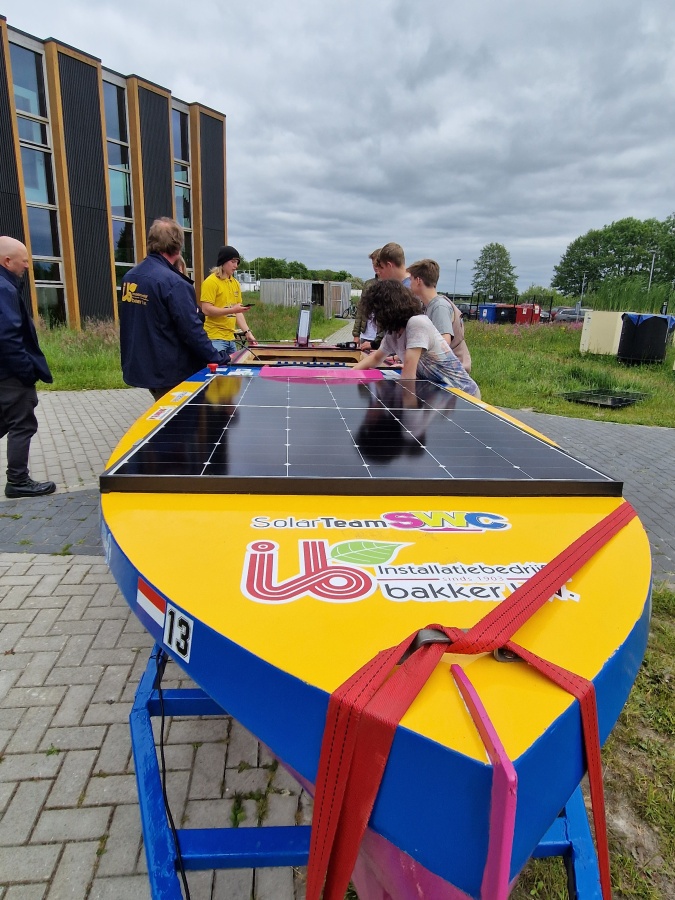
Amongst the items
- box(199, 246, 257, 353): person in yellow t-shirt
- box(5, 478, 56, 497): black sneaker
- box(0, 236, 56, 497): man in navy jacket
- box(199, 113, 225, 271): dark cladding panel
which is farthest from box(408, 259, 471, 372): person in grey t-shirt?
box(199, 113, 225, 271): dark cladding panel

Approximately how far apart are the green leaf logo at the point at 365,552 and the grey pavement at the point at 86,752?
1252 mm

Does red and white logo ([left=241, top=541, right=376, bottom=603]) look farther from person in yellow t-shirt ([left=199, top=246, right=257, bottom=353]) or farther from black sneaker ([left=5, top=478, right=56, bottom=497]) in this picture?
person in yellow t-shirt ([left=199, top=246, right=257, bottom=353])

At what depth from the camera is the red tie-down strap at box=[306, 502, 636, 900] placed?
0.95 metres

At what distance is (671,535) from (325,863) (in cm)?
466

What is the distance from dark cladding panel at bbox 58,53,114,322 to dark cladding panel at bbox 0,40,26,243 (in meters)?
1.79

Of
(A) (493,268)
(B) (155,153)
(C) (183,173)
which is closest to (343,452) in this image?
(B) (155,153)

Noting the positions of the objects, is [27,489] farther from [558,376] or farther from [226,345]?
[558,376]

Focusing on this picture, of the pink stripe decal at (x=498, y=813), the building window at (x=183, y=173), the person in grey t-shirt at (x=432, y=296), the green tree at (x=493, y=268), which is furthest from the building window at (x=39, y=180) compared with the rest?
the green tree at (x=493, y=268)

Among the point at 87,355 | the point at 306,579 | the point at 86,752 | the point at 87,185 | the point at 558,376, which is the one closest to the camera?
the point at 306,579

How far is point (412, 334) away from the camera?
3.52 meters

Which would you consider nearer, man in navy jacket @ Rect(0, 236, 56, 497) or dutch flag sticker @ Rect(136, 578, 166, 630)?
dutch flag sticker @ Rect(136, 578, 166, 630)

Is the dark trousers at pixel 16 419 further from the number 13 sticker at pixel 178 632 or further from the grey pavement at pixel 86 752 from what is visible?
the number 13 sticker at pixel 178 632

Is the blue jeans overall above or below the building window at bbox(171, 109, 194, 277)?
below

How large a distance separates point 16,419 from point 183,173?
21296 mm
